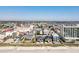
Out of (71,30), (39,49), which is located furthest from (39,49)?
(71,30)

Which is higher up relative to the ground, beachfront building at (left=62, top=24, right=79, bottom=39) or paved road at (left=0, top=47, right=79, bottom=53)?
beachfront building at (left=62, top=24, right=79, bottom=39)

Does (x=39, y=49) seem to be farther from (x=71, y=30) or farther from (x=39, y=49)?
(x=71, y=30)

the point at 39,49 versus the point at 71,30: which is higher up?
the point at 71,30

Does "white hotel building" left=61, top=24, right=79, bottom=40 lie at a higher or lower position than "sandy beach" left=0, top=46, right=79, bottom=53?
higher

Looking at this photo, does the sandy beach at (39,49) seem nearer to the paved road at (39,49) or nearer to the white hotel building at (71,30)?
the paved road at (39,49)

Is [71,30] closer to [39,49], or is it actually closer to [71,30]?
[71,30]

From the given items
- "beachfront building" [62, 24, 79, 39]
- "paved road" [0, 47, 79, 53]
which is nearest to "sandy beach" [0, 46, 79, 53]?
"paved road" [0, 47, 79, 53]

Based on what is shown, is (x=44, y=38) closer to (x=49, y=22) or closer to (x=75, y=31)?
(x=49, y=22)

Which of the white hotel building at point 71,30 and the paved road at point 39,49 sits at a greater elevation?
the white hotel building at point 71,30

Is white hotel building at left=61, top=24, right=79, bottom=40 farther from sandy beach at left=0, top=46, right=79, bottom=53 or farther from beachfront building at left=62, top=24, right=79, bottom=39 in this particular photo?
sandy beach at left=0, top=46, right=79, bottom=53

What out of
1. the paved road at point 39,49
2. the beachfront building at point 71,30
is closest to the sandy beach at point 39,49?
the paved road at point 39,49

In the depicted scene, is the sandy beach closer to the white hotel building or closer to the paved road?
the paved road
